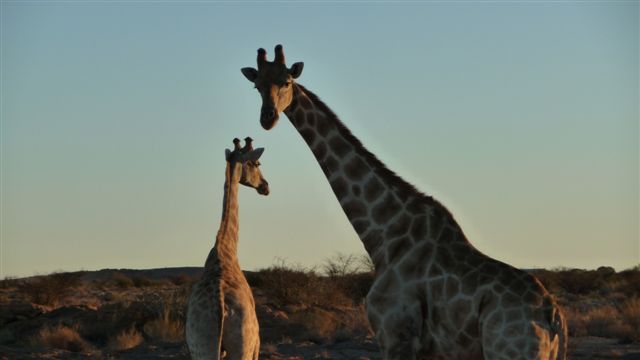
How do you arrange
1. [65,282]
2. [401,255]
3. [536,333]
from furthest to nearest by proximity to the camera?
[65,282] → [401,255] → [536,333]

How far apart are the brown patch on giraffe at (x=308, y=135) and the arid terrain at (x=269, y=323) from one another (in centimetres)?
1028

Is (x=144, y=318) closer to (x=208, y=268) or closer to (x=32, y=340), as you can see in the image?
(x=32, y=340)

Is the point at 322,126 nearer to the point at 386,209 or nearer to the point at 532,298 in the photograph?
the point at 386,209

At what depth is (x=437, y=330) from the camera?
7664mm

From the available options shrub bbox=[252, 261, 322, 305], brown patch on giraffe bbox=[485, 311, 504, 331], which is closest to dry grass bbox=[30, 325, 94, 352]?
shrub bbox=[252, 261, 322, 305]

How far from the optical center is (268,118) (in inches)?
329

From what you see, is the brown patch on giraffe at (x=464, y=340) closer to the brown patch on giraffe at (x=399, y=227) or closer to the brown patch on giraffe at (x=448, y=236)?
the brown patch on giraffe at (x=448, y=236)

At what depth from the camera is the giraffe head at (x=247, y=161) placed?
13.7 meters

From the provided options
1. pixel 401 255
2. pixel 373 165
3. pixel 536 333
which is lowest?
pixel 536 333

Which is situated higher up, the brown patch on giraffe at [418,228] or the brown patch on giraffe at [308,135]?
the brown patch on giraffe at [308,135]

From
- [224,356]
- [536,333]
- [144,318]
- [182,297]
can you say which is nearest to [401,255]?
[536,333]

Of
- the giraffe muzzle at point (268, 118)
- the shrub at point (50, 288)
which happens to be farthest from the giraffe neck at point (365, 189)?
the shrub at point (50, 288)

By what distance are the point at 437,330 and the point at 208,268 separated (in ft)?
15.7

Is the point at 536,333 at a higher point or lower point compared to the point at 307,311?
lower
